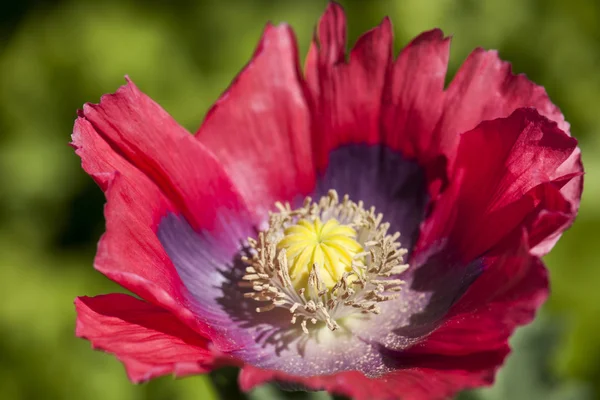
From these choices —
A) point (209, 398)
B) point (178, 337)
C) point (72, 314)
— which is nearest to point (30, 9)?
point (72, 314)

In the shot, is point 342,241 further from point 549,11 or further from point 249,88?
point 549,11

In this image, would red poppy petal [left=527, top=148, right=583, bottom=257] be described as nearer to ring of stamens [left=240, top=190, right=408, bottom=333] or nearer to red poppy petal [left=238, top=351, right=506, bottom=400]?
red poppy petal [left=238, top=351, right=506, bottom=400]

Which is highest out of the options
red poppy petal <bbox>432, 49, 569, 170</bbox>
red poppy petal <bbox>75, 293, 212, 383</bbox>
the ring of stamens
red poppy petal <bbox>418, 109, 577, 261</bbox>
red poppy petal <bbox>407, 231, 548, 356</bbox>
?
red poppy petal <bbox>432, 49, 569, 170</bbox>

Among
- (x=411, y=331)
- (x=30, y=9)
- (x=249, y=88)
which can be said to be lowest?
(x=411, y=331)

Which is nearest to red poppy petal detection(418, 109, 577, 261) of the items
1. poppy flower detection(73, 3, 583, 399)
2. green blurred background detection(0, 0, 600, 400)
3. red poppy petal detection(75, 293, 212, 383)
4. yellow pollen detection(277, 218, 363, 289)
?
poppy flower detection(73, 3, 583, 399)

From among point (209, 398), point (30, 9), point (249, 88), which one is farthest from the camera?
point (30, 9)

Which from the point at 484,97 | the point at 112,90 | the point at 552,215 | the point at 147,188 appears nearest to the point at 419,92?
the point at 484,97
